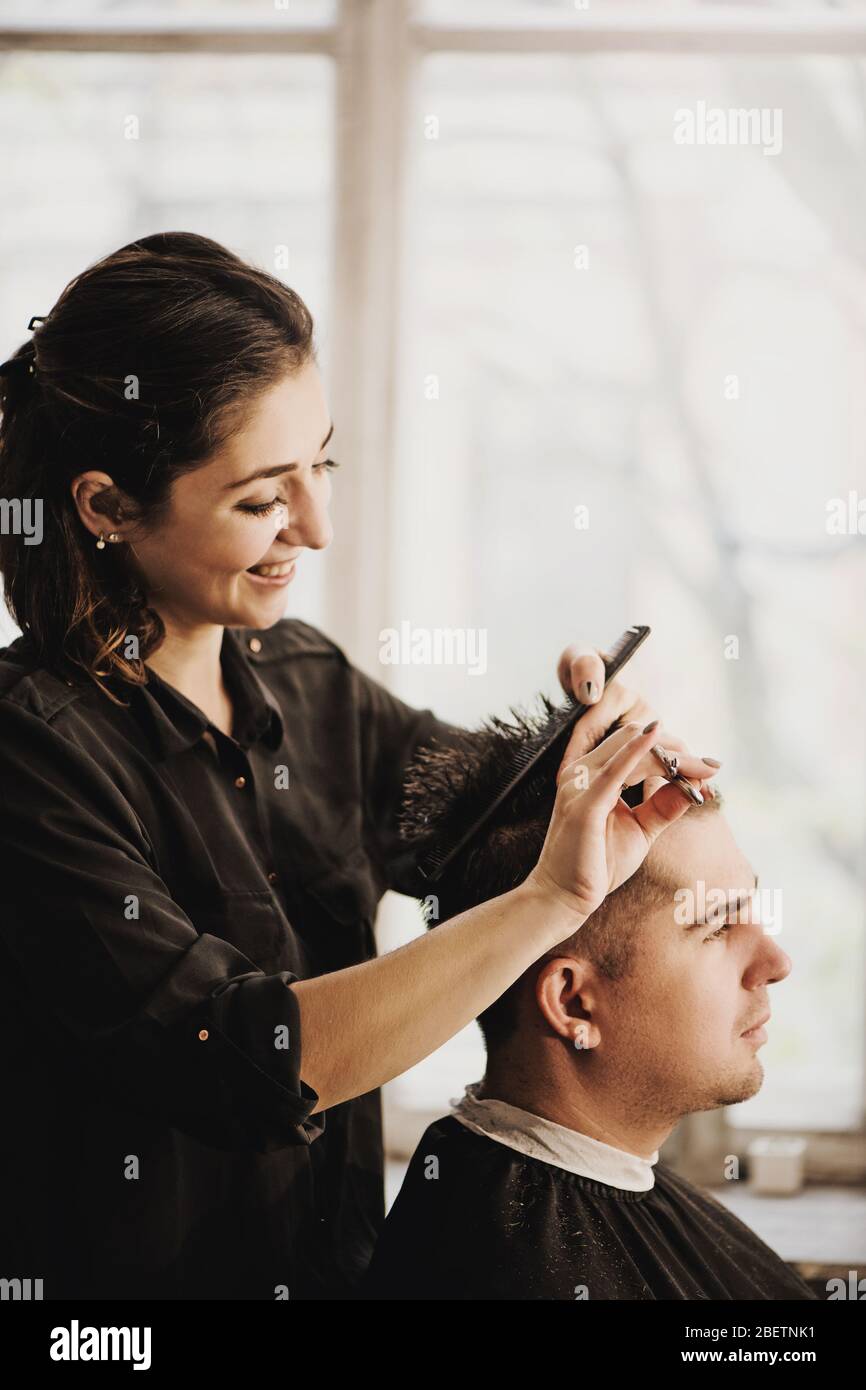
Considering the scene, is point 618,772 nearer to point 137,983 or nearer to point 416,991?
point 416,991

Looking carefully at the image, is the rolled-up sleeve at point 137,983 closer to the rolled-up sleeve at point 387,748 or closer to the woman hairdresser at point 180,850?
the woman hairdresser at point 180,850

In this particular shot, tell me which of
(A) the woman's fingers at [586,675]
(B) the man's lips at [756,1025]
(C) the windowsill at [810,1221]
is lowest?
(C) the windowsill at [810,1221]

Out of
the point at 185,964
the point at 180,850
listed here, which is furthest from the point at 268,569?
the point at 185,964

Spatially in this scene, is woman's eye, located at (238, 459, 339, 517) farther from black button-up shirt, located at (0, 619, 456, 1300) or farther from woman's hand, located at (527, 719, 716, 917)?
woman's hand, located at (527, 719, 716, 917)

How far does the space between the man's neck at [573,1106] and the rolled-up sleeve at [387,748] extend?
1.20ft

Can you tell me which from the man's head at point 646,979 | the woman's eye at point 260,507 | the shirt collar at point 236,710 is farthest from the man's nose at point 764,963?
the woman's eye at point 260,507

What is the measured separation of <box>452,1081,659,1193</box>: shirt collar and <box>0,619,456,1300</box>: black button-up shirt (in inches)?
8.6

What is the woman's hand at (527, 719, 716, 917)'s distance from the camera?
1.38 meters

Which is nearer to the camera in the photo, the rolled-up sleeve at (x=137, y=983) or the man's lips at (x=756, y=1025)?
the rolled-up sleeve at (x=137, y=983)

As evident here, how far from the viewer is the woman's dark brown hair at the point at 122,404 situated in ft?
5.13

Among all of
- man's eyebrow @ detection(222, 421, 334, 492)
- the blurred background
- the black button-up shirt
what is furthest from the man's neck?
the blurred background

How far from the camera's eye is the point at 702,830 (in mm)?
1672

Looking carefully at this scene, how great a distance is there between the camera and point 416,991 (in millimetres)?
1358

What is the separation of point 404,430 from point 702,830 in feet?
4.87
